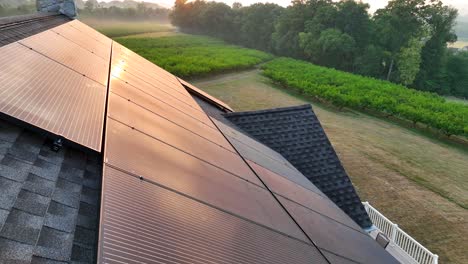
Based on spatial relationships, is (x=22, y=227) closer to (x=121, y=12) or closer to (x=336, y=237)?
(x=336, y=237)

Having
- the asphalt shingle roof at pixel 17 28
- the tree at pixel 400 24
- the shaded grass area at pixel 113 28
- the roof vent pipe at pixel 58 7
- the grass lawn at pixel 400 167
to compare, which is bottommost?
the grass lawn at pixel 400 167

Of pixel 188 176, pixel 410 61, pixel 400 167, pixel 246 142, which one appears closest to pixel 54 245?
pixel 188 176

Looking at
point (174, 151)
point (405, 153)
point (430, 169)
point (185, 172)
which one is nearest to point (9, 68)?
point (174, 151)

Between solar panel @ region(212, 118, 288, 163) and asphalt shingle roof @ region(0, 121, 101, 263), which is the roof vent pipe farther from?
asphalt shingle roof @ region(0, 121, 101, 263)

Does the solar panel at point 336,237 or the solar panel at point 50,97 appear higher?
the solar panel at point 50,97

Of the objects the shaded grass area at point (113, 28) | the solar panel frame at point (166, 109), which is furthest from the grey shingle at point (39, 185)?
the shaded grass area at point (113, 28)

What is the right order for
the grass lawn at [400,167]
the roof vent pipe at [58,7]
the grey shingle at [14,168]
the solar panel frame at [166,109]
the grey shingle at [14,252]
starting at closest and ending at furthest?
the grey shingle at [14,252], the grey shingle at [14,168], the solar panel frame at [166,109], the roof vent pipe at [58,7], the grass lawn at [400,167]

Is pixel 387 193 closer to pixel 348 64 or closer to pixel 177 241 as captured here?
pixel 177 241

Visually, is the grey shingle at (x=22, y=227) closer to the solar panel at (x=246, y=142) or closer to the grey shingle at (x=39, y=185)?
the grey shingle at (x=39, y=185)
